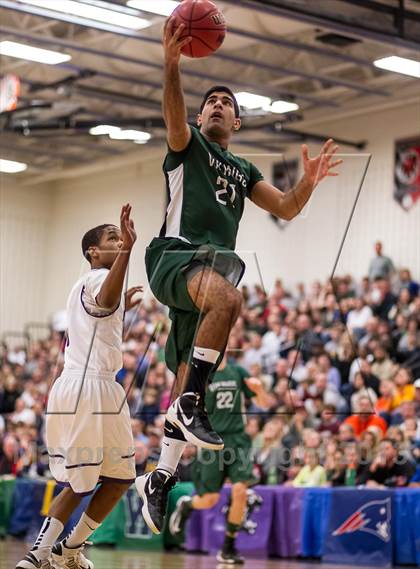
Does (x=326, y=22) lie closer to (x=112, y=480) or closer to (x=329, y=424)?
(x=329, y=424)

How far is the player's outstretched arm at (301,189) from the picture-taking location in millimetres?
6809

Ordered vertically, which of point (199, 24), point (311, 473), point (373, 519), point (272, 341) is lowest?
point (373, 519)

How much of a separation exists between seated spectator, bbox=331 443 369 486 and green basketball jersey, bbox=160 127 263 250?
690 centimetres

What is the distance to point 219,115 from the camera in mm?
6727

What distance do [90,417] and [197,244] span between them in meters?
1.46

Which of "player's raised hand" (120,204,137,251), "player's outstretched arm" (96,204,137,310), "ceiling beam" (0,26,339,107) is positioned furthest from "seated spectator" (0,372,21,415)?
"player's raised hand" (120,204,137,251)

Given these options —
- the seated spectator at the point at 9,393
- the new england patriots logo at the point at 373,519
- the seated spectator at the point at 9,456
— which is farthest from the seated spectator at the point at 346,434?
the seated spectator at the point at 9,393

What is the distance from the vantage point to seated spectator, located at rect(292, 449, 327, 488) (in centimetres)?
1331

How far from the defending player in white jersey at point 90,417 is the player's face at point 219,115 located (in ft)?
3.16

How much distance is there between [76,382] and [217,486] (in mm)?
5505

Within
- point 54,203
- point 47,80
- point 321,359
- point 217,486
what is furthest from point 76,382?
point 54,203

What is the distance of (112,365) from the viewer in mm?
7352

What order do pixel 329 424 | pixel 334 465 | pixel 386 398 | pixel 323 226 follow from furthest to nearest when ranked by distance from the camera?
1. pixel 323 226
2. pixel 329 424
3. pixel 386 398
4. pixel 334 465

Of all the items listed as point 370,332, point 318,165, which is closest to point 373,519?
point 370,332
